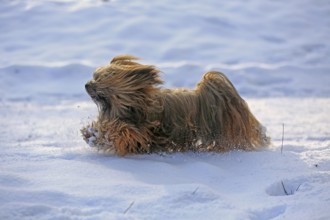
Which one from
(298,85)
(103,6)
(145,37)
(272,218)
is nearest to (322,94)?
(298,85)

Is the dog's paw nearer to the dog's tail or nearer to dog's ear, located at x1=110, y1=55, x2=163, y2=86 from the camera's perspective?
dog's ear, located at x1=110, y1=55, x2=163, y2=86

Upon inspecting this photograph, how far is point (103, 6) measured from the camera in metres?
14.2

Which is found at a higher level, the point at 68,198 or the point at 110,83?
the point at 110,83

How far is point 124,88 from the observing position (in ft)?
14.6

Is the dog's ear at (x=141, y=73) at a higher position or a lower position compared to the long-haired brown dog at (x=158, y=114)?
higher

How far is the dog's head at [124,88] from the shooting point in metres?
4.45

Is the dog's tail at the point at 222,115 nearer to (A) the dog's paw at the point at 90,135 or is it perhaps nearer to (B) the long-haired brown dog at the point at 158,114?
(B) the long-haired brown dog at the point at 158,114

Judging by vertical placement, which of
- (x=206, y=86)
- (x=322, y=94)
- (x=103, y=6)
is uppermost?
(x=103, y=6)

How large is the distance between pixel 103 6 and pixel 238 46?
372cm

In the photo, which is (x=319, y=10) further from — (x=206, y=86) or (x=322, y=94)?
(x=206, y=86)

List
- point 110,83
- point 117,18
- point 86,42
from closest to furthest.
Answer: point 110,83
point 86,42
point 117,18

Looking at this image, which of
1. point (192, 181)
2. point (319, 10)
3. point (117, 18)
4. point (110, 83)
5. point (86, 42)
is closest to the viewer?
point (192, 181)

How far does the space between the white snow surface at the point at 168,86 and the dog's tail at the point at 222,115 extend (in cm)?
17

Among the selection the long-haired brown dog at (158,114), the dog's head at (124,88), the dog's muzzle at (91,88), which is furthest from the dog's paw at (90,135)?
the dog's muzzle at (91,88)
